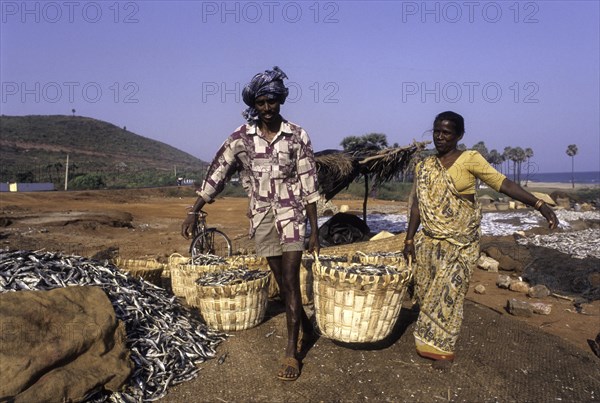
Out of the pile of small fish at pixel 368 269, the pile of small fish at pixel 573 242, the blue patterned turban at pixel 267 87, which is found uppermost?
the blue patterned turban at pixel 267 87

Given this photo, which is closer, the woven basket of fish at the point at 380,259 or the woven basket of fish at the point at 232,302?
the woven basket of fish at the point at 232,302

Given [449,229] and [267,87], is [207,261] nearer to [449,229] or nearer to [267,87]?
[267,87]

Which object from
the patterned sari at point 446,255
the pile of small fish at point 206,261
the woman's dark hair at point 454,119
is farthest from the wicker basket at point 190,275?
the woman's dark hair at point 454,119

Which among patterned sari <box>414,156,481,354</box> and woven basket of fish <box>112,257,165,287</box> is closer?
patterned sari <box>414,156,481,354</box>

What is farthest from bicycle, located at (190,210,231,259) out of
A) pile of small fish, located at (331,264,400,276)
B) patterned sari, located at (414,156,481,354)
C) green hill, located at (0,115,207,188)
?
green hill, located at (0,115,207,188)

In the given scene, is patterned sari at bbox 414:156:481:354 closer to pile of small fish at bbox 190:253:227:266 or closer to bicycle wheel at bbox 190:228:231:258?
pile of small fish at bbox 190:253:227:266

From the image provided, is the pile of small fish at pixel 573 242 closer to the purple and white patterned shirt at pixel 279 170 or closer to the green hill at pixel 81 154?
the purple and white patterned shirt at pixel 279 170

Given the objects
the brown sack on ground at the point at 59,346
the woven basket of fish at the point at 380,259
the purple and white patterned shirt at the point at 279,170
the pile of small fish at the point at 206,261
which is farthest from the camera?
the pile of small fish at the point at 206,261

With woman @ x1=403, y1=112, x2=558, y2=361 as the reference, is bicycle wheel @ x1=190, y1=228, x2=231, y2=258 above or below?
below

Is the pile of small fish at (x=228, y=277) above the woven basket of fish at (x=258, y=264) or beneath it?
above

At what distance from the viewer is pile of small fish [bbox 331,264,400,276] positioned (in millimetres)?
3879

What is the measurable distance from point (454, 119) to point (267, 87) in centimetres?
144

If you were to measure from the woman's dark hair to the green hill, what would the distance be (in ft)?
113

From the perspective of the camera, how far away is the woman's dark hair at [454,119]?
12.0 ft
